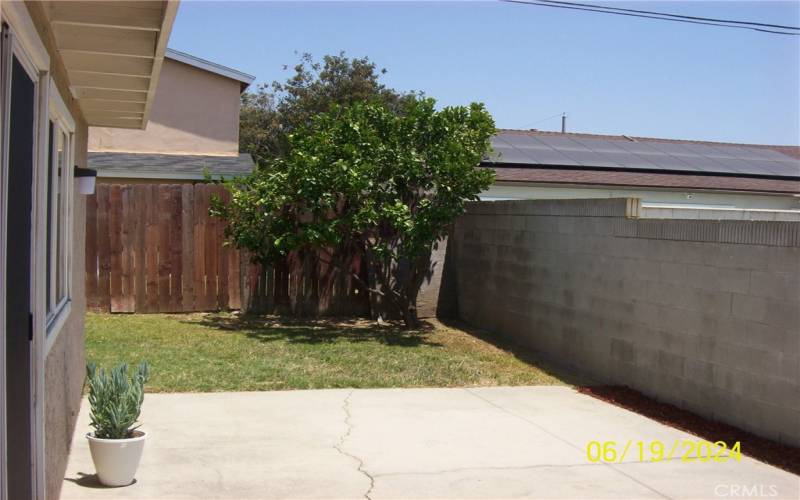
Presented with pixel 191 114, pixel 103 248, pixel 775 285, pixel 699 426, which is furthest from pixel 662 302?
pixel 191 114

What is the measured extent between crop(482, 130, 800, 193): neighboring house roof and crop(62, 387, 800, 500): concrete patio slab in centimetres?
876

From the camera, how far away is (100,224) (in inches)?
506

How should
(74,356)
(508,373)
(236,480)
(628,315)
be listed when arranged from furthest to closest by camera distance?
(508,373) → (628,315) → (74,356) → (236,480)

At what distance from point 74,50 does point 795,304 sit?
5.48 meters

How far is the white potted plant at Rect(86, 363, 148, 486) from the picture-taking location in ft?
17.3

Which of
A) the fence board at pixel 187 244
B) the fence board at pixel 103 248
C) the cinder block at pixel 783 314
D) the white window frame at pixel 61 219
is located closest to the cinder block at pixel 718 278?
the cinder block at pixel 783 314

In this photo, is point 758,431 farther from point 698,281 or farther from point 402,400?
point 402,400

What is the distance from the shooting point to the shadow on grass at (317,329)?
1156cm

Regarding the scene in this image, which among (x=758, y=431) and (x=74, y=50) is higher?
(x=74, y=50)

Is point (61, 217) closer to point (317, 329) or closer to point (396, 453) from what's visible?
point (396, 453)

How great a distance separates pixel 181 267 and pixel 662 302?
25.3 feet

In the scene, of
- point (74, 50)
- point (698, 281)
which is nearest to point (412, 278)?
point (698, 281)

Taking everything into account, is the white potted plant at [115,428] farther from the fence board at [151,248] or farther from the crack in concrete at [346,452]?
the fence board at [151,248]

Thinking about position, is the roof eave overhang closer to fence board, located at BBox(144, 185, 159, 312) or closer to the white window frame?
the white window frame
